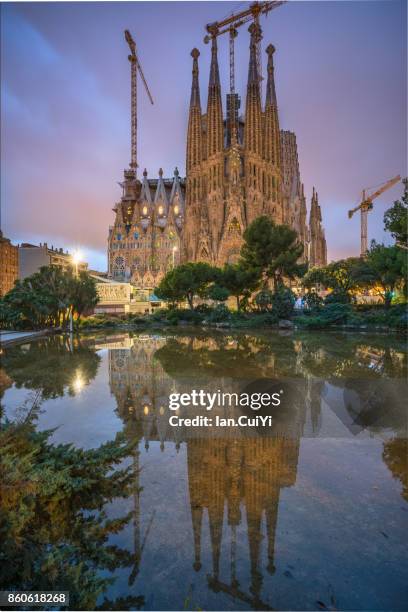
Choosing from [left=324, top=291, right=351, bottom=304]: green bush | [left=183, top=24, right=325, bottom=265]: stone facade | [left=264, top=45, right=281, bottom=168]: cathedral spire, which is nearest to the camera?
[left=324, top=291, right=351, bottom=304]: green bush

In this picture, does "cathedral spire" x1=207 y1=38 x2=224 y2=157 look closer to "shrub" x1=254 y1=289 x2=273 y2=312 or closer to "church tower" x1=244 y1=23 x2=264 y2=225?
"church tower" x1=244 y1=23 x2=264 y2=225

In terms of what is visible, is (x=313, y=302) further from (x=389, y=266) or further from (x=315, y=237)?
(x=315, y=237)

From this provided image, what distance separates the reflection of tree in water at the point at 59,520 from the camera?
6.79 ft

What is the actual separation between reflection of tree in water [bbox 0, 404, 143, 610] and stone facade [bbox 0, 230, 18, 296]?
84.2 meters

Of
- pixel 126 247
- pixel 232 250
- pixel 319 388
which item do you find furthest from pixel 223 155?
pixel 319 388

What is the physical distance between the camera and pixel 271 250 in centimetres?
3625

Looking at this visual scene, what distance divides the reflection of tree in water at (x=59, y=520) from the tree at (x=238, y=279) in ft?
108

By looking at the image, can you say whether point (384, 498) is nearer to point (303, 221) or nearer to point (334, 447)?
point (334, 447)

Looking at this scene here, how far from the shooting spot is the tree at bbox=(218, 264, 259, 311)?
35.9m

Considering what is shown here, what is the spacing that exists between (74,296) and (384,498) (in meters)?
26.0

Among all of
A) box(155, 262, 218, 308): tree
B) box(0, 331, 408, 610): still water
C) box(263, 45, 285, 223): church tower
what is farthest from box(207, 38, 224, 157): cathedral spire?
box(0, 331, 408, 610): still water

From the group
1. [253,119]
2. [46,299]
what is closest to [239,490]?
[46,299]
